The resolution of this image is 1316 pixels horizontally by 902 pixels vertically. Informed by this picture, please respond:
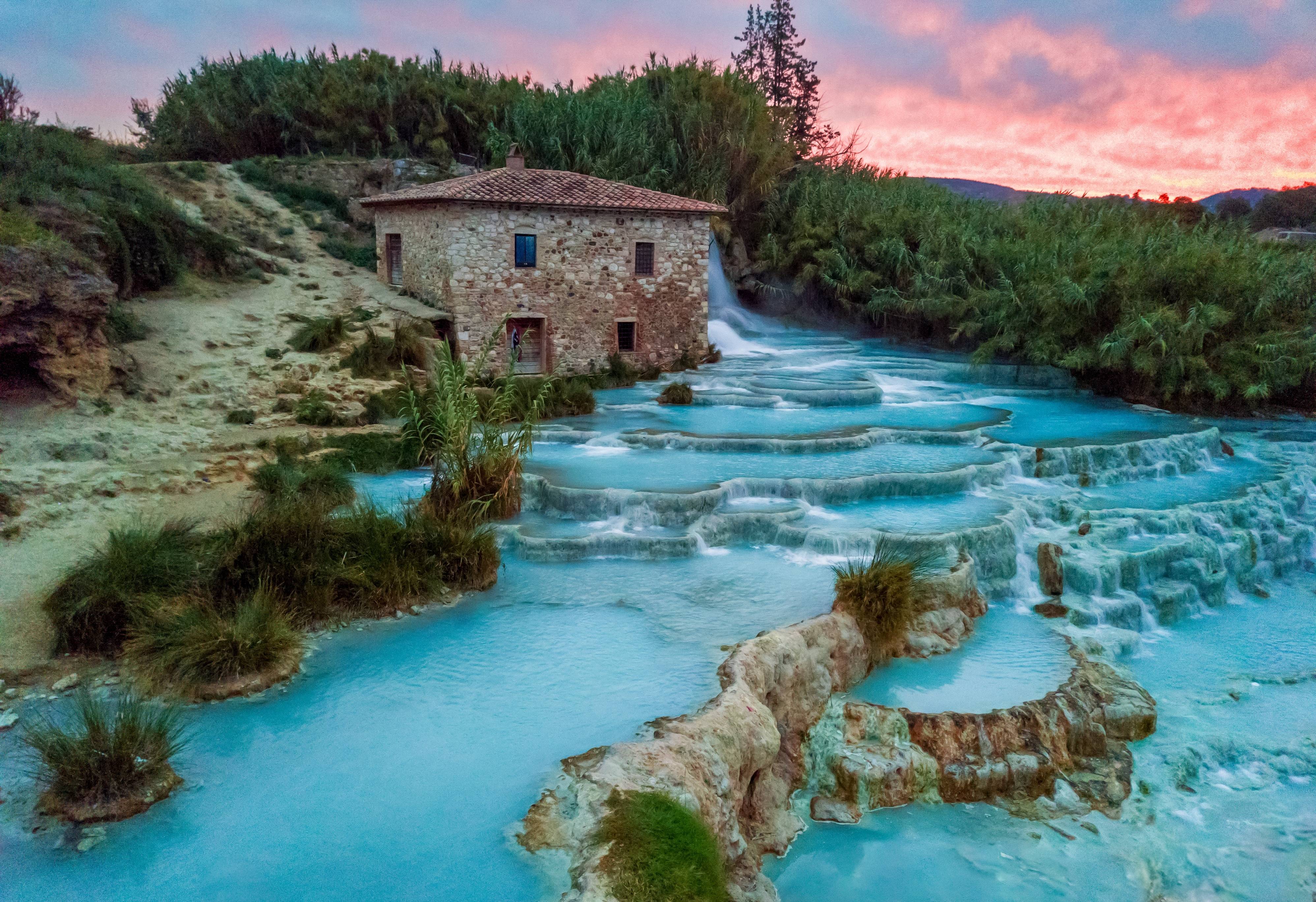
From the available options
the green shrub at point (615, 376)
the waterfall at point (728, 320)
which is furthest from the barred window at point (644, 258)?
the waterfall at point (728, 320)

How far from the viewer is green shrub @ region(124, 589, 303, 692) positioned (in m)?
7.07

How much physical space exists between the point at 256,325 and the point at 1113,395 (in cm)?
1893

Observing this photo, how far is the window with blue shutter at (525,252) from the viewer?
20.2m

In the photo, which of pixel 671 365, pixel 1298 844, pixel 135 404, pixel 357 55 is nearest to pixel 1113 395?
pixel 671 365

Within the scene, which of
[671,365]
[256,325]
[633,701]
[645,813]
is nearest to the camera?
[645,813]

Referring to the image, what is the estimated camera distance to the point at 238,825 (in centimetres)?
548

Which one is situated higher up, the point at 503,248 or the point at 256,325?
the point at 503,248

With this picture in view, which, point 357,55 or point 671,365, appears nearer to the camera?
point 671,365

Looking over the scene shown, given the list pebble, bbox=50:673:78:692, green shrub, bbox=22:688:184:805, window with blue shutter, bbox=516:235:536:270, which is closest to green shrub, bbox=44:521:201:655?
pebble, bbox=50:673:78:692

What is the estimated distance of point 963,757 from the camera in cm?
736

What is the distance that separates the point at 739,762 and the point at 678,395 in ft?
41.6

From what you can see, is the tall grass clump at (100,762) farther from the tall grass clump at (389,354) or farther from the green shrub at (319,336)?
the green shrub at (319,336)

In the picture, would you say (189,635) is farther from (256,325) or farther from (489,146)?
(489,146)

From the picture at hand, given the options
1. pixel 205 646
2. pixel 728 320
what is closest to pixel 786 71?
pixel 728 320
